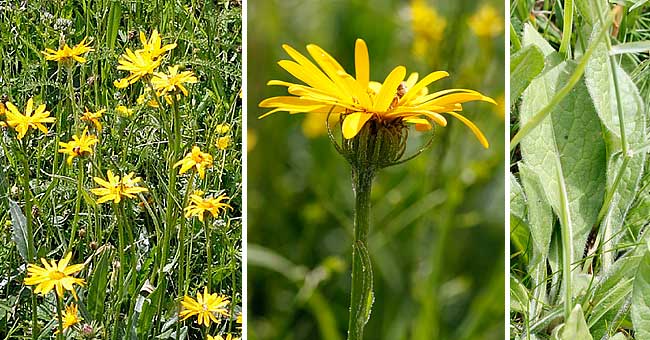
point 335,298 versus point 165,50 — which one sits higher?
point 165,50

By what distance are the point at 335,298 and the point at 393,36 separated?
0.21 metres

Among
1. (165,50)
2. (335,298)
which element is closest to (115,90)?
(165,50)

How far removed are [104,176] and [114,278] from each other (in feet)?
0.30

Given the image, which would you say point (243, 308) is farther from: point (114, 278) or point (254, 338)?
point (114, 278)

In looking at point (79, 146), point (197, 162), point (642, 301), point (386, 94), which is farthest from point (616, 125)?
point (79, 146)

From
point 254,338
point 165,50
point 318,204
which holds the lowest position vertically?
point 254,338

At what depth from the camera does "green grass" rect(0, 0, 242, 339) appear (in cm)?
68

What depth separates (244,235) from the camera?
64cm

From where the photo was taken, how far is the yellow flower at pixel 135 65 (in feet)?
2.22

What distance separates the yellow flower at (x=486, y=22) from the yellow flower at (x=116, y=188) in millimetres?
313

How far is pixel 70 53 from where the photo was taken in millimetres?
691

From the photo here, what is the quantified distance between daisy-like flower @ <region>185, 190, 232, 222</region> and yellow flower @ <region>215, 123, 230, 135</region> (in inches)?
2.2

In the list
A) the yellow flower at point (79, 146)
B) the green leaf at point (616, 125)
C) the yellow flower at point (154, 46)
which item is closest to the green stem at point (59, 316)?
the yellow flower at point (79, 146)

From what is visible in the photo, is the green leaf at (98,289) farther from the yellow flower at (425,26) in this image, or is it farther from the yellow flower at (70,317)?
the yellow flower at (425,26)
